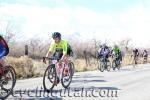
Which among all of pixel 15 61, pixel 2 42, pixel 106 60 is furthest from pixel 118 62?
pixel 2 42

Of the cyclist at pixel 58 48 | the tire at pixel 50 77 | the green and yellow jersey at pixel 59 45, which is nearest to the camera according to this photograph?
the tire at pixel 50 77

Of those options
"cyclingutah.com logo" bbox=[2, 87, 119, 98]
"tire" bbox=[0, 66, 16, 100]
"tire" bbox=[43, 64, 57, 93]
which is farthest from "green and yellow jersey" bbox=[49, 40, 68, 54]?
"tire" bbox=[0, 66, 16, 100]

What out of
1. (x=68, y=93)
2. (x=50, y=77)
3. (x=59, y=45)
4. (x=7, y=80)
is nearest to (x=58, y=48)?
(x=59, y=45)

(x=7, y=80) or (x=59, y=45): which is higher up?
(x=59, y=45)

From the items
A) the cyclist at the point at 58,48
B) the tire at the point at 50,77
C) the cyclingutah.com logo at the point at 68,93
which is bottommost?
the cyclingutah.com logo at the point at 68,93

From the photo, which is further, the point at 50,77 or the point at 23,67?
the point at 23,67

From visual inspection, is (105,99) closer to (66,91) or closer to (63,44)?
(66,91)

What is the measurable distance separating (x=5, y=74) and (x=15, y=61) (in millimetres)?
11087

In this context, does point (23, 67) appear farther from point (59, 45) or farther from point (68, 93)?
point (68, 93)

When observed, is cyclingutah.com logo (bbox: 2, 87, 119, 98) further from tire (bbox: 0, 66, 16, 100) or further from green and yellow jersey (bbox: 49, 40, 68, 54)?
Answer: green and yellow jersey (bbox: 49, 40, 68, 54)

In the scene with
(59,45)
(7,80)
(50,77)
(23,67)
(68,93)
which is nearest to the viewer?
(7,80)

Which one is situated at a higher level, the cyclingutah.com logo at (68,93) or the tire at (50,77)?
the tire at (50,77)

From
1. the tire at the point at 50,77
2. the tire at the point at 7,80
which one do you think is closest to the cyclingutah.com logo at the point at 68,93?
the tire at the point at 50,77

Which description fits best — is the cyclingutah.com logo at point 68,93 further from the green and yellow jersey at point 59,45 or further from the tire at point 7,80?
the green and yellow jersey at point 59,45
